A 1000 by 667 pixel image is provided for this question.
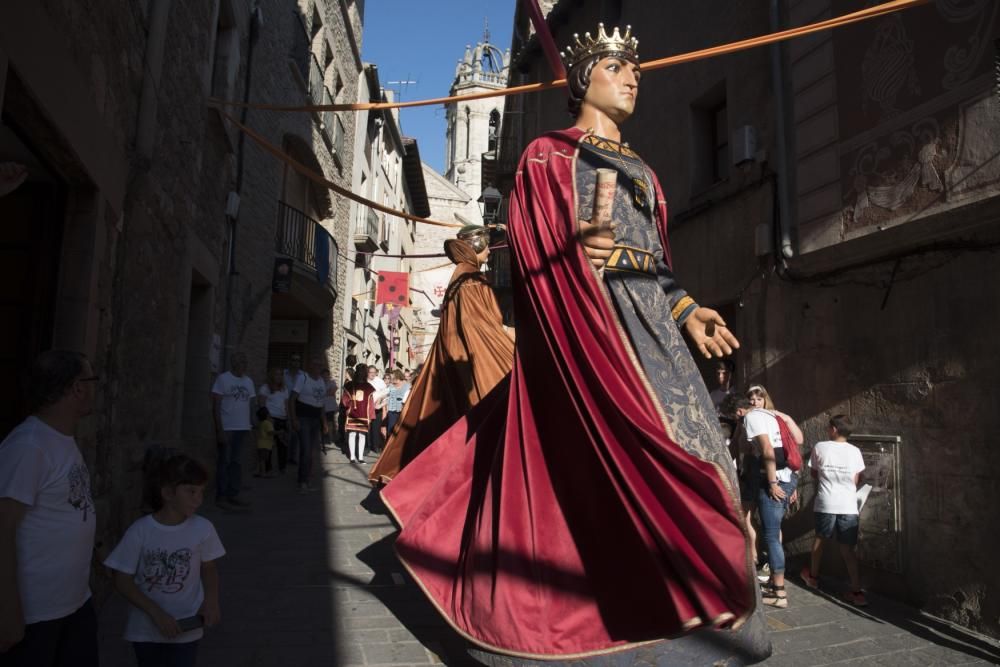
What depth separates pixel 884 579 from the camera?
189 inches

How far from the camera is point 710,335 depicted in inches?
107

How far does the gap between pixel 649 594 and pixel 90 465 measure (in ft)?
10.0

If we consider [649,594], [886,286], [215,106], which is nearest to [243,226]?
[215,106]

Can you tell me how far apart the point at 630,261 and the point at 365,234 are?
18623mm

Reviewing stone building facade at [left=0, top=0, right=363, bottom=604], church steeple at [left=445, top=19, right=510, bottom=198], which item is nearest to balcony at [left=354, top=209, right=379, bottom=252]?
stone building facade at [left=0, top=0, right=363, bottom=604]

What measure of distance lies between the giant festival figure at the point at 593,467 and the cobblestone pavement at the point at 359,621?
527 mm

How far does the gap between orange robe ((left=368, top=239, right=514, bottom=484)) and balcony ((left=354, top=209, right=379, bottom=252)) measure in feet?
48.8

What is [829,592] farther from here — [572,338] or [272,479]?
[272,479]

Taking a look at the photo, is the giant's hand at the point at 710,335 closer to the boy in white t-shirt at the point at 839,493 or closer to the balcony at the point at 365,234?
the boy in white t-shirt at the point at 839,493

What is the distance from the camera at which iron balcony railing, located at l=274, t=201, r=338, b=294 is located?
13578 mm

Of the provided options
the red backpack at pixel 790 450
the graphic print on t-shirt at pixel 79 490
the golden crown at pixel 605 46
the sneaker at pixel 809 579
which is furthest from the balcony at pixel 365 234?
the graphic print on t-shirt at pixel 79 490

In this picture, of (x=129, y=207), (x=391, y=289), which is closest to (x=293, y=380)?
(x=129, y=207)

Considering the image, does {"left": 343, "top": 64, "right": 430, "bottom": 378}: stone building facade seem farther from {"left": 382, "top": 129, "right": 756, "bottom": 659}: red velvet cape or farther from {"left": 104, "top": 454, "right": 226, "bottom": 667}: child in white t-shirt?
{"left": 104, "top": 454, "right": 226, "bottom": 667}: child in white t-shirt

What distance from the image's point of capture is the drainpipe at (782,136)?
6012 mm
